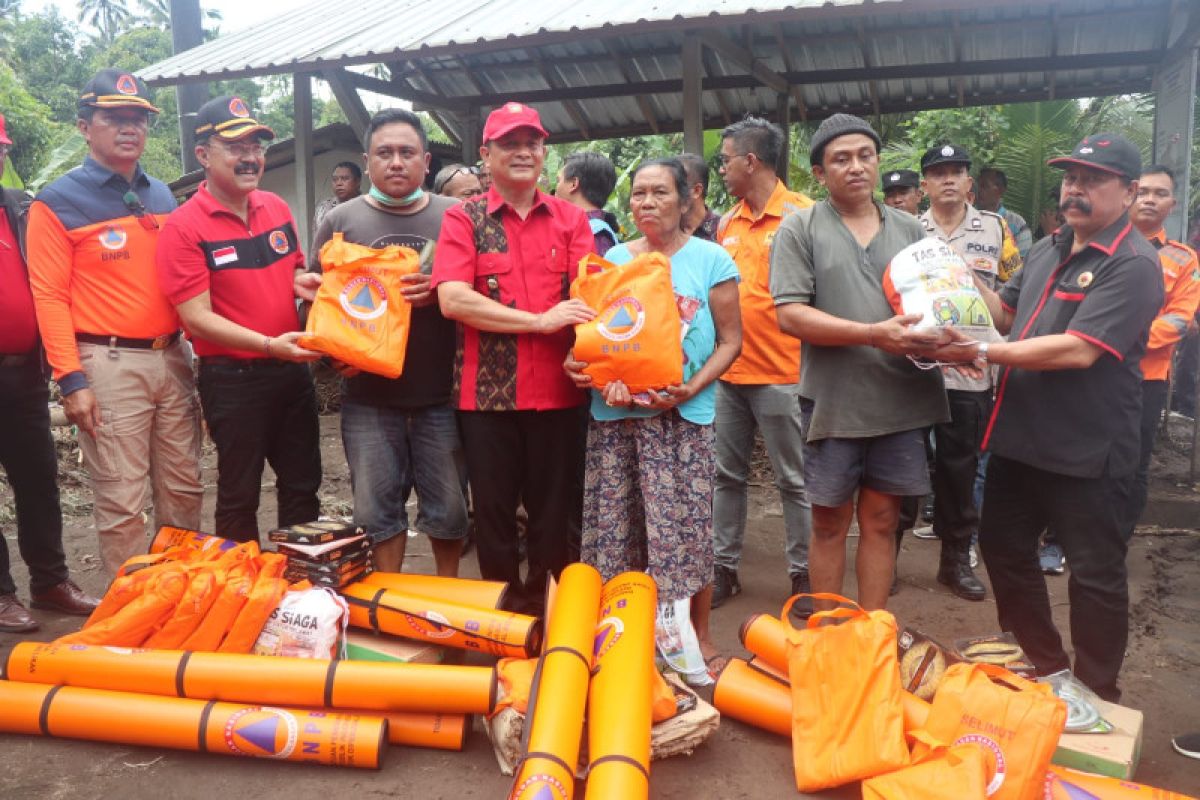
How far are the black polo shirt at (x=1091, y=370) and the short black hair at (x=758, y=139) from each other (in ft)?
5.25

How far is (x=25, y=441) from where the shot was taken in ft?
13.9

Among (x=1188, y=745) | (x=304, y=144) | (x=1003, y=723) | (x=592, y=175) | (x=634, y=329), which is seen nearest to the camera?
(x=1003, y=723)

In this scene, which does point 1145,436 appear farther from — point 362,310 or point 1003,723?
point 362,310

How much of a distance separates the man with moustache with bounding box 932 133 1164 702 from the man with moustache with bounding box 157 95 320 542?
274 centimetres

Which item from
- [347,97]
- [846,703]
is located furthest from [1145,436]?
[347,97]

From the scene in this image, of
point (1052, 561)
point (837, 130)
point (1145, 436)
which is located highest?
point (837, 130)

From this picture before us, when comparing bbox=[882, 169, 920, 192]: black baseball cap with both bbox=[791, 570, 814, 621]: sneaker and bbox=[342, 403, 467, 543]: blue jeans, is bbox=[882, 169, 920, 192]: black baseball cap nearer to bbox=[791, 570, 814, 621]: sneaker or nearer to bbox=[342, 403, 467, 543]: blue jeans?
bbox=[791, 570, 814, 621]: sneaker

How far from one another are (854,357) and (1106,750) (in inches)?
61.8

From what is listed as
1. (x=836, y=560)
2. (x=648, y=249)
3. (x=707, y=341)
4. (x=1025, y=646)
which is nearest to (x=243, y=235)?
(x=648, y=249)

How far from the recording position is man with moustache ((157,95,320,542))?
360cm

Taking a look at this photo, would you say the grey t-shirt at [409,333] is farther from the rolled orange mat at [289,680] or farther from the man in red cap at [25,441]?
the man in red cap at [25,441]

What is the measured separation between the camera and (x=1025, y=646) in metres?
3.36

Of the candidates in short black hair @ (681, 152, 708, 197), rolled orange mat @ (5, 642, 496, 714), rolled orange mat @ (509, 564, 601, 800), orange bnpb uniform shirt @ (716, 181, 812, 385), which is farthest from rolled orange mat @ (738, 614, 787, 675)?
short black hair @ (681, 152, 708, 197)

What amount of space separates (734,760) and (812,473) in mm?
1167
